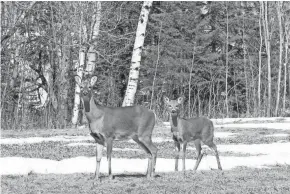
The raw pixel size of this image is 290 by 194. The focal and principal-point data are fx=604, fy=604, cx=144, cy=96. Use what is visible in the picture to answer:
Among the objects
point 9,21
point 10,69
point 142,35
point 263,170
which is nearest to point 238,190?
point 263,170

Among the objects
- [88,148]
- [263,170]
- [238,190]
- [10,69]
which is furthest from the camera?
[10,69]

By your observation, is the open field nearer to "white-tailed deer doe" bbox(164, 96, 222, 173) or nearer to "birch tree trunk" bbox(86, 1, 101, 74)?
"white-tailed deer doe" bbox(164, 96, 222, 173)

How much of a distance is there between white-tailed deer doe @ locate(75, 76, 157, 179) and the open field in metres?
0.53

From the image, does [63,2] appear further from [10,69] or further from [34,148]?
[34,148]

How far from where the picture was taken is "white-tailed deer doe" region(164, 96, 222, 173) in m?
11.5

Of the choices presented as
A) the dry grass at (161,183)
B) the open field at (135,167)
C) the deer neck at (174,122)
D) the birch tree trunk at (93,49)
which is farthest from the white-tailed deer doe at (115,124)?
the birch tree trunk at (93,49)

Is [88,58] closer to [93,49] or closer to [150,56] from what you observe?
[93,49]

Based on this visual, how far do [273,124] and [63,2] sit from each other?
10250mm

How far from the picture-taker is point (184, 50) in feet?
113

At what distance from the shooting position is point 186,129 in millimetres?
11719

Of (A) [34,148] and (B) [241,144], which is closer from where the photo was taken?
(A) [34,148]

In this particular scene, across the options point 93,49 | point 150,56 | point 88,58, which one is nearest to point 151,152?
point 93,49

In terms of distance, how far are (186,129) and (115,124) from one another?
6.58ft

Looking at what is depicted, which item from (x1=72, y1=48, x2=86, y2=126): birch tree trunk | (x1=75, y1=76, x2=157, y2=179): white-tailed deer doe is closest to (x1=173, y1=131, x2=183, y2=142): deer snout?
(x1=75, y1=76, x2=157, y2=179): white-tailed deer doe
